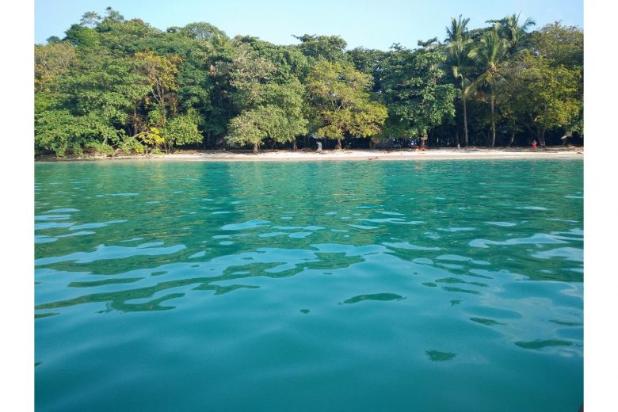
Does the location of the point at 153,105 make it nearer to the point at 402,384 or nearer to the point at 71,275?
the point at 71,275

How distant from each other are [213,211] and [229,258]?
3507 mm

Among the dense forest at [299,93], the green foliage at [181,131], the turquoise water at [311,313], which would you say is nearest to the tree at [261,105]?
the dense forest at [299,93]

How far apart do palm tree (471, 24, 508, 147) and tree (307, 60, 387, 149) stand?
738 cm

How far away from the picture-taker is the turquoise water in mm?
2422

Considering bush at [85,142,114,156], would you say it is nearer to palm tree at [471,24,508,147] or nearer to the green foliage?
the green foliage

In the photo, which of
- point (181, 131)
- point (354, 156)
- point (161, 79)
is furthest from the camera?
point (161, 79)

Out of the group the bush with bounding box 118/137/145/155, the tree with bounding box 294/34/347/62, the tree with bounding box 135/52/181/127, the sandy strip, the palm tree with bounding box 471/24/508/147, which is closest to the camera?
the sandy strip

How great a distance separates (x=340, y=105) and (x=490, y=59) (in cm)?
1070

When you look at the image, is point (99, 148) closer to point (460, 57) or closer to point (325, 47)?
point (325, 47)

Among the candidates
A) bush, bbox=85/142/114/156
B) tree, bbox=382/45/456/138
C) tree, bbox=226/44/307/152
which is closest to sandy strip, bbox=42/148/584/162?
bush, bbox=85/142/114/156

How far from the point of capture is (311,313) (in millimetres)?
3404

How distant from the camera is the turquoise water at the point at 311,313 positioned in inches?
95.3

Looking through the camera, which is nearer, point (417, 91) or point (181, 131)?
point (417, 91)

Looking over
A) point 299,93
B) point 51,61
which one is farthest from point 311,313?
point 51,61
